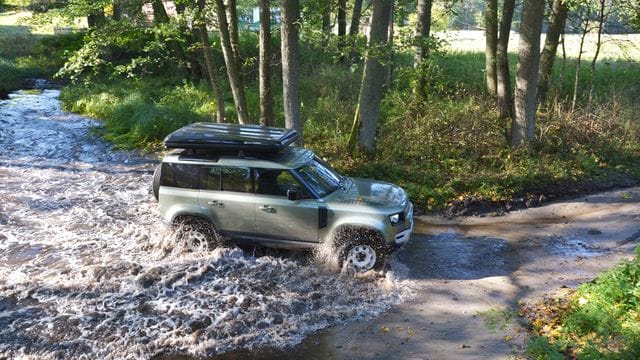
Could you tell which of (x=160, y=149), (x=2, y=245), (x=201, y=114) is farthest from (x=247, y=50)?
(x=2, y=245)

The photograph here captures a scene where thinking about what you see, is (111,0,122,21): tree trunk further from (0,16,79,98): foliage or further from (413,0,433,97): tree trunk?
(0,16,79,98): foliage

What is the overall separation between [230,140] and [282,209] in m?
1.53

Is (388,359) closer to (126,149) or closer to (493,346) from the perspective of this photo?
(493,346)

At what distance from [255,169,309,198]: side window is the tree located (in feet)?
29.4

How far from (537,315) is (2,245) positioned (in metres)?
9.82

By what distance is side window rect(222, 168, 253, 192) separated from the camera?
31.3ft

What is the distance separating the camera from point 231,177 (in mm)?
9633

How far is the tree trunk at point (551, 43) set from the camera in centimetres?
1522

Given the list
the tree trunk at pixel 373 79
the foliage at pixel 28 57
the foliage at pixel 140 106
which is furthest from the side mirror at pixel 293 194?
the foliage at pixel 28 57

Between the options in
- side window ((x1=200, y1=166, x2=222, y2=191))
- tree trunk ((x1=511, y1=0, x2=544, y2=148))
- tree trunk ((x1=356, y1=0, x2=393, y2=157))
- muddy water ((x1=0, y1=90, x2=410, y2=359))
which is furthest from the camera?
tree trunk ((x1=511, y1=0, x2=544, y2=148))

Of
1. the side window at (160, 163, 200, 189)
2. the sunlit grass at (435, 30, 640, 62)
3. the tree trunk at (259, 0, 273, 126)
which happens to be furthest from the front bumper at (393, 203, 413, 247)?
the tree trunk at (259, 0, 273, 126)

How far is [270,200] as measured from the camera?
371 inches

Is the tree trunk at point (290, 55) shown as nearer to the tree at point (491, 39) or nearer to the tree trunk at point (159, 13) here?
the tree at point (491, 39)

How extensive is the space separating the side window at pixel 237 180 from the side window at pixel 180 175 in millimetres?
517
